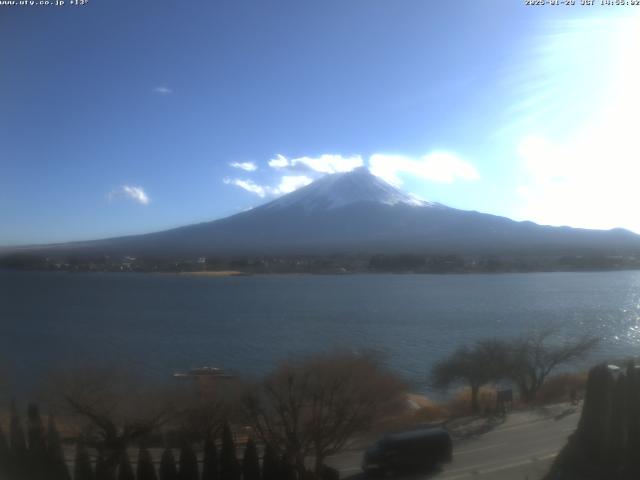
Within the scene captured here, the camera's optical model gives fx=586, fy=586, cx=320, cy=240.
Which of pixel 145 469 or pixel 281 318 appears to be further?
pixel 281 318

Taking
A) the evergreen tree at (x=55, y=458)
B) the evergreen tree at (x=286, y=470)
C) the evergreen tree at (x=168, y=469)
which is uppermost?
the evergreen tree at (x=55, y=458)

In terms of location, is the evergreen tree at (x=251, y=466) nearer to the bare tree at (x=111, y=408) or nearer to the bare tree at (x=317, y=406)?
the bare tree at (x=317, y=406)

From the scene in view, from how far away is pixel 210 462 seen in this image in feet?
12.1

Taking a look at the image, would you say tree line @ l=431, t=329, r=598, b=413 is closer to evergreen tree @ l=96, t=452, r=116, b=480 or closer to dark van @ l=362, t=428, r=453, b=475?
dark van @ l=362, t=428, r=453, b=475

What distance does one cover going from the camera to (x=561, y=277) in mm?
19984

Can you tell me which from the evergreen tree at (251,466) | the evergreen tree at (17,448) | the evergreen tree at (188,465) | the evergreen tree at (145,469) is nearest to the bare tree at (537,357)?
the evergreen tree at (251,466)

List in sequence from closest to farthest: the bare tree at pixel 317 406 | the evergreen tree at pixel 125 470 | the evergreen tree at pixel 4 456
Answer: the evergreen tree at pixel 4 456, the evergreen tree at pixel 125 470, the bare tree at pixel 317 406

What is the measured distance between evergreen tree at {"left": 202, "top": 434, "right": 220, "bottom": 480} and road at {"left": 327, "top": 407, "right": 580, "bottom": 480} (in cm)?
89

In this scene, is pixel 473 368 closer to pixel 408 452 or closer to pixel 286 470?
pixel 408 452

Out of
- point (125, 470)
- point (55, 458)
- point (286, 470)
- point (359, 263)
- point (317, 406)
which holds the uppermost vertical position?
point (359, 263)

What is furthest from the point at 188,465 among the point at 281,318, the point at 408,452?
the point at 281,318

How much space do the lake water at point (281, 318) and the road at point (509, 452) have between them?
1.85 meters

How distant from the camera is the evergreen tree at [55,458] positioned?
3555 millimetres

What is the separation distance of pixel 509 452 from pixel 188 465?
6.91 ft
